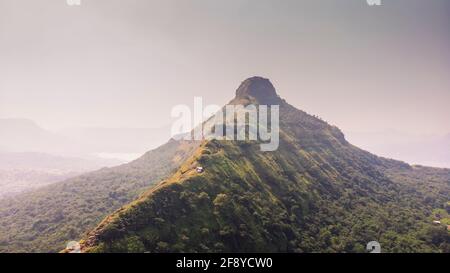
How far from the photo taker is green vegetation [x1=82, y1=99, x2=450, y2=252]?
8050 cm

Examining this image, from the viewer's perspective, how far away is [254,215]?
367 feet

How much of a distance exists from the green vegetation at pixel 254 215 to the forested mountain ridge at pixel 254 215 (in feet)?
0.89

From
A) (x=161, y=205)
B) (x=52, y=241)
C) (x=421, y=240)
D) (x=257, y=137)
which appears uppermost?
(x=257, y=137)

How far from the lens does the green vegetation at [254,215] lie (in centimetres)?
8050

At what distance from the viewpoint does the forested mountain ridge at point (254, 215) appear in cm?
8050

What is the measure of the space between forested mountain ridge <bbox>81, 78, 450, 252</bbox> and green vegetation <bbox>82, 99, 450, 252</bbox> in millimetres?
272

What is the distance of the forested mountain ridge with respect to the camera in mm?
80500

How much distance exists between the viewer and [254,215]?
367ft
